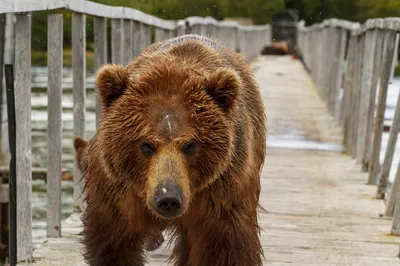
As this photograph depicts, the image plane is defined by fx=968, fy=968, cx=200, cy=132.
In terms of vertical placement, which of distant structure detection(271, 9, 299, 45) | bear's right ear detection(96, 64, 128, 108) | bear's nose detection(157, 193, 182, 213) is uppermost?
bear's right ear detection(96, 64, 128, 108)

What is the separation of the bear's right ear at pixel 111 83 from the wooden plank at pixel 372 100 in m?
4.79

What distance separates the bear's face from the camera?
14.8 feet

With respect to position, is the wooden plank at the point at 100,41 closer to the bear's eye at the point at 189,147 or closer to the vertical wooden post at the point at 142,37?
the vertical wooden post at the point at 142,37

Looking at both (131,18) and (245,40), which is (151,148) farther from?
(245,40)

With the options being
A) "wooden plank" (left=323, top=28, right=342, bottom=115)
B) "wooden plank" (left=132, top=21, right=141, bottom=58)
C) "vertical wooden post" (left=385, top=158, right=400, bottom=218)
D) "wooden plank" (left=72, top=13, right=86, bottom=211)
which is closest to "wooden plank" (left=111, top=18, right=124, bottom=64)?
"wooden plank" (left=72, top=13, right=86, bottom=211)

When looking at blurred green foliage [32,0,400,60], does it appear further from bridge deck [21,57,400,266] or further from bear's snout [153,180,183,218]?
bear's snout [153,180,183,218]

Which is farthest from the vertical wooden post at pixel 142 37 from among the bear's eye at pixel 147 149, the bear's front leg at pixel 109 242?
the bear's eye at pixel 147 149

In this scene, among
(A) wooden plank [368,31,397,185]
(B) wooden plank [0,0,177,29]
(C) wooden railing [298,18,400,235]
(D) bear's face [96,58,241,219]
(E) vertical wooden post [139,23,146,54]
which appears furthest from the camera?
(E) vertical wooden post [139,23,146,54]

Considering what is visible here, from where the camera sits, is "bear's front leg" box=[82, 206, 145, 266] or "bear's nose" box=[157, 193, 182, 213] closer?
"bear's nose" box=[157, 193, 182, 213]

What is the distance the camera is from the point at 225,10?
141 feet

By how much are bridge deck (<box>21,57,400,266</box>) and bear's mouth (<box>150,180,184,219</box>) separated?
1702mm

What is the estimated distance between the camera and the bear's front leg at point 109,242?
495cm

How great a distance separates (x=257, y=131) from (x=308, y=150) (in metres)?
6.04

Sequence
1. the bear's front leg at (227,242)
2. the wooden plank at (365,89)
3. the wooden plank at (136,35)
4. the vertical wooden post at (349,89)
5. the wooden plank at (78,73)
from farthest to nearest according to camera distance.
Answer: the vertical wooden post at (349,89)
the wooden plank at (365,89)
the wooden plank at (136,35)
the wooden plank at (78,73)
the bear's front leg at (227,242)
